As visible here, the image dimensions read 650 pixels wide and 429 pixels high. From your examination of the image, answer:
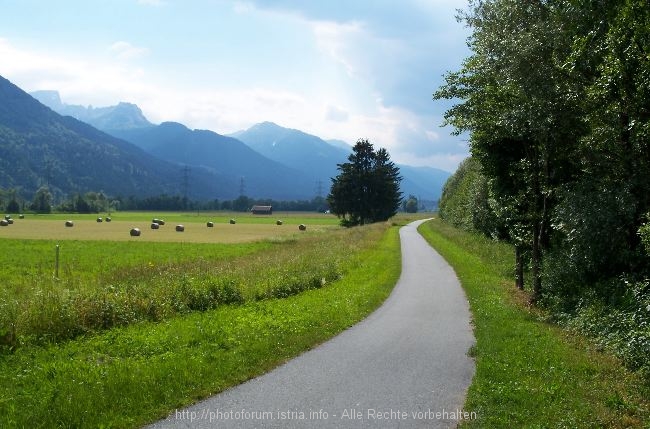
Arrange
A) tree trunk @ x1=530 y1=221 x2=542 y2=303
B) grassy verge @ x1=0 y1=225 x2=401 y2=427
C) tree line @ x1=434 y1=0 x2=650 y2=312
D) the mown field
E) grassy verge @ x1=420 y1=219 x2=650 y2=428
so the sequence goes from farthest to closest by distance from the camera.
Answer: the mown field < tree trunk @ x1=530 y1=221 x2=542 y2=303 < tree line @ x1=434 y1=0 x2=650 y2=312 < grassy verge @ x1=0 y1=225 x2=401 y2=427 < grassy verge @ x1=420 y1=219 x2=650 y2=428

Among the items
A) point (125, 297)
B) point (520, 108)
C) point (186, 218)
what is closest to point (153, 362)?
point (125, 297)

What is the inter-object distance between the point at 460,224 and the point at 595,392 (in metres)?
50.6

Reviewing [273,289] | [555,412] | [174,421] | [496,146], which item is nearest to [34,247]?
[273,289]

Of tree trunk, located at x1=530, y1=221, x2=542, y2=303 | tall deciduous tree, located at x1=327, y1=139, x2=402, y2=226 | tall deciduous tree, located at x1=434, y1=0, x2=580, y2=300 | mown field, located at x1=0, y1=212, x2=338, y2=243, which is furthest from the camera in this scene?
tall deciduous tree, located at x1=327, y1=139, x2=402, y2=226

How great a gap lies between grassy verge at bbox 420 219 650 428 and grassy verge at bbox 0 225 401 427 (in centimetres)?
364

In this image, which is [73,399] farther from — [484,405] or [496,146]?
[496,146]

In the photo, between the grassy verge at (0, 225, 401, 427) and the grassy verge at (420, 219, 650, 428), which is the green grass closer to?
the grassy verge at (0, 225, 401, 427)

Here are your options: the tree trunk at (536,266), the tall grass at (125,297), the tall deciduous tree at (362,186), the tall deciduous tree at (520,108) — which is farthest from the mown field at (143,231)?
Answer: the tree trunk at (536,266)

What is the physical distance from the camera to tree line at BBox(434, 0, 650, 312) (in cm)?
1062

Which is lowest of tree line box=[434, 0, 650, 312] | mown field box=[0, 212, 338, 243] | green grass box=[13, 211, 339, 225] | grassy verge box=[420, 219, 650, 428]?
mown field box=[0, 212, 338, 243]

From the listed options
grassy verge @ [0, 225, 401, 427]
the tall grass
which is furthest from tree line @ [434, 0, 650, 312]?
the tall grass

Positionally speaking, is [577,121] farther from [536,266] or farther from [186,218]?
[186,218]

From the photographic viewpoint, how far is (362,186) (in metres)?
81.0

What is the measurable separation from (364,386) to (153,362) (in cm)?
377
